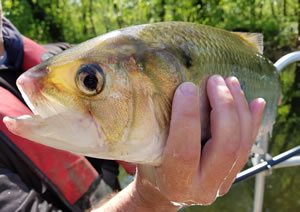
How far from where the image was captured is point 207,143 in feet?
3.11

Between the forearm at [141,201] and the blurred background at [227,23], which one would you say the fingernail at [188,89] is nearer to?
the forearm at [141,201]

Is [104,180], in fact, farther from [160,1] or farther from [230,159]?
[160,1]

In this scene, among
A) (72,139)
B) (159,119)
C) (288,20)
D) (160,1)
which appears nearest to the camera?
(72,139)

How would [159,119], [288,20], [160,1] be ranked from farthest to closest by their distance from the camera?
[288,20] → [160,1] → [159,119]

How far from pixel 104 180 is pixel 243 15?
11.5 metres

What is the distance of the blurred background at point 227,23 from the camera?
13.4 feet

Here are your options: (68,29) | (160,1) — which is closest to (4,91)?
(160,1)

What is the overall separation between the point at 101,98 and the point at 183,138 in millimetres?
272

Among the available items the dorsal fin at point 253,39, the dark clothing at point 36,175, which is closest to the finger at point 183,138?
the dorsal fin at point 253,39

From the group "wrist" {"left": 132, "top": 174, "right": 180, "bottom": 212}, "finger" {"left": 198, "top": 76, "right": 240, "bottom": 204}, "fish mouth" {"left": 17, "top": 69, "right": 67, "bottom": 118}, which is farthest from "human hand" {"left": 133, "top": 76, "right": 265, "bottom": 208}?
"fish mouth" {"left": 17, "top": 69, "right": 67, "bottom": 118}

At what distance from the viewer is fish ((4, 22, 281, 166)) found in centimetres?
73

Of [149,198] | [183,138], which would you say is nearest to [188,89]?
[183,138]

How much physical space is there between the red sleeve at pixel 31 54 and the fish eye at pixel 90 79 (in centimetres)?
128

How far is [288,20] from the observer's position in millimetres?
11273
